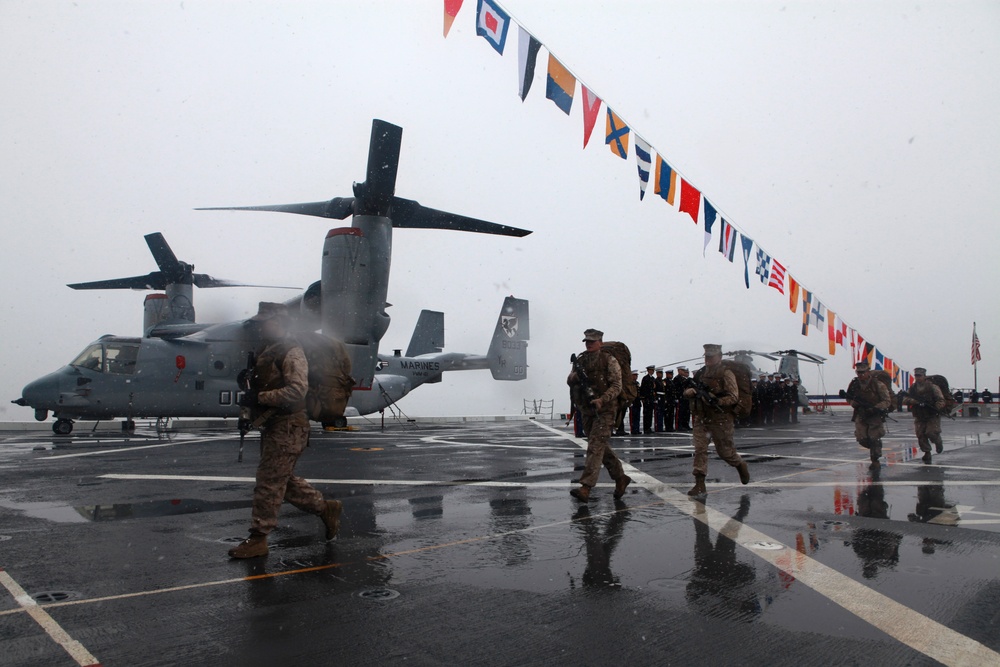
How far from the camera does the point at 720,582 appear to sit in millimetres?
4160

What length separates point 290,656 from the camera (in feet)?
9.83

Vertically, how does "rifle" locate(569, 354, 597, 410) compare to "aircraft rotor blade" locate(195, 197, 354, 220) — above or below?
below

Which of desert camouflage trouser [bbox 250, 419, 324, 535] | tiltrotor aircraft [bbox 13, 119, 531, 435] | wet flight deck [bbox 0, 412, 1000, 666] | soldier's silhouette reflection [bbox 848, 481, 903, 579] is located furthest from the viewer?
tiltrotor aircraft [bbox 13, 119, 531, 435]

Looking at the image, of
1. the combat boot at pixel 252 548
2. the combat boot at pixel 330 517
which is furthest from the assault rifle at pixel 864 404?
the combat boot at pixel 252 548

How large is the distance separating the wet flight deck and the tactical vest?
1.07m

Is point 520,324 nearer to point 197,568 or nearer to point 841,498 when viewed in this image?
point 841,498

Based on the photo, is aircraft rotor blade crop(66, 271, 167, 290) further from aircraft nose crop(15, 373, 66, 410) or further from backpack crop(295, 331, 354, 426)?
backpack crop(295, 331, 354, 426)

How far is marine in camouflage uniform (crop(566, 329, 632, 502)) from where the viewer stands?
7422mm

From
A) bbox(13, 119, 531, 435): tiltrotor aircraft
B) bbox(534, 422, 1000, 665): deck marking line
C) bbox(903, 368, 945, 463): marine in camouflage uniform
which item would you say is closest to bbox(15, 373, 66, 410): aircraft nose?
bbox(13, 119, 531, 435): tiltrotor aircraft

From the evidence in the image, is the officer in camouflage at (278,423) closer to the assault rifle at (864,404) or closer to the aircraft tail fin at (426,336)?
the assault rifle at (864,404)

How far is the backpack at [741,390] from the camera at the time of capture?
26.8 feet

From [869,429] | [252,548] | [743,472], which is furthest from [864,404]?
[252,548]

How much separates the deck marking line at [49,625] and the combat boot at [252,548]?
1.20 m

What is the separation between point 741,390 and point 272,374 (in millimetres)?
5698
